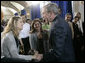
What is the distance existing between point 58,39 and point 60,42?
0.04m

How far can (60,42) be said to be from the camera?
102 inches

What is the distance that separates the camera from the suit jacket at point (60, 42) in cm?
261

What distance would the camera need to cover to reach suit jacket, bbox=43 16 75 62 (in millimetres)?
2605

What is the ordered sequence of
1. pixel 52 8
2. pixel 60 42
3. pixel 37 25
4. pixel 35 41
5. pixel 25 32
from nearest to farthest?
1. pixel 60 42
2. pixel 52 8
3. pixel 35 41
4. pixel 37 25
5. pixel 25 32

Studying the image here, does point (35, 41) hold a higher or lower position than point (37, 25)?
lower

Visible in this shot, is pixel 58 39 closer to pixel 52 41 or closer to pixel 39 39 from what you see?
pixel 52 41

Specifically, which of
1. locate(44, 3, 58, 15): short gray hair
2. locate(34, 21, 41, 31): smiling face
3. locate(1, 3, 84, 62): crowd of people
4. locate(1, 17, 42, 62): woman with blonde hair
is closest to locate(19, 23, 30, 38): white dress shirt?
locate(34, 21, 41, 31): smiling face

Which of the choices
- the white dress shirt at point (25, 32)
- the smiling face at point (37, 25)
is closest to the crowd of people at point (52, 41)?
the smiling face at point (37, 25)

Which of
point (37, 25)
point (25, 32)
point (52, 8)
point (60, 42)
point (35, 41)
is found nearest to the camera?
point (60, 42)

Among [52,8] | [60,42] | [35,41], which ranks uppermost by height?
[52,8]

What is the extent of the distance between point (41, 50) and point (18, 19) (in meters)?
0.92

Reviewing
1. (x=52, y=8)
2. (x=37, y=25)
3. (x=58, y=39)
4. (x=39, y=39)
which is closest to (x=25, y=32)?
(x=37, y=25)

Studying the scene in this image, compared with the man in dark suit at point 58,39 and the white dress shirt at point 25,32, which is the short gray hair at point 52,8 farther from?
the white dress shirt at point 25,32

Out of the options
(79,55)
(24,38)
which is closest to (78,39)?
(79,55)
